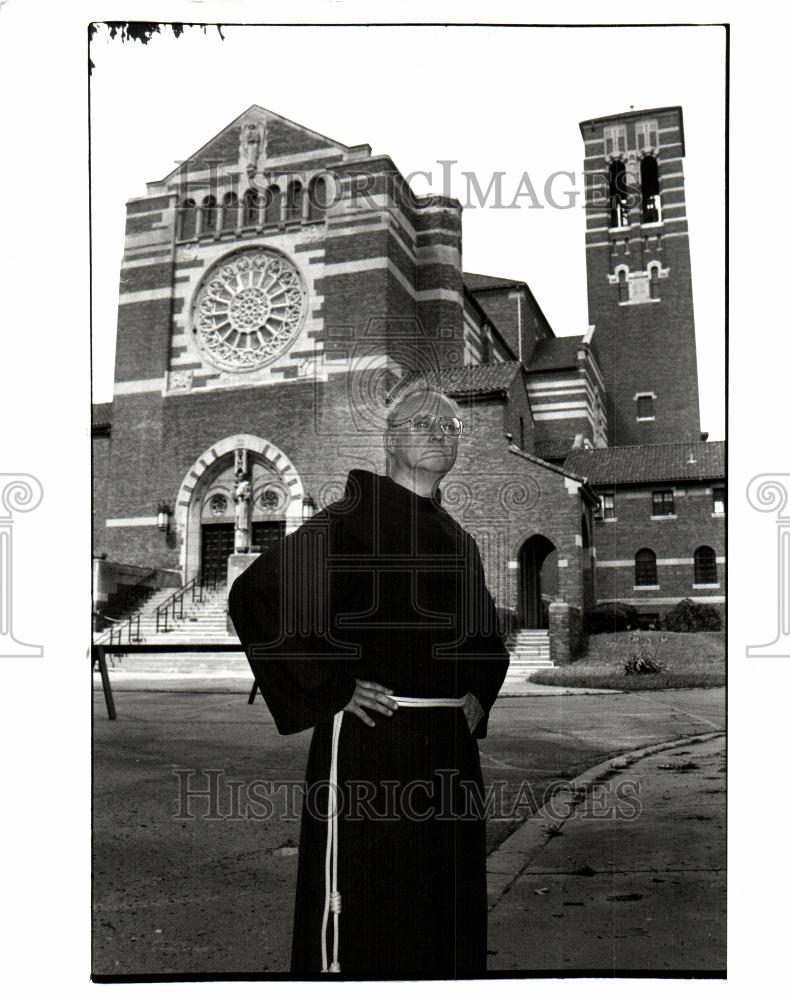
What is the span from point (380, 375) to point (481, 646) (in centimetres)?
152

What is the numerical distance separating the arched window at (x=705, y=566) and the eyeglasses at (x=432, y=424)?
1472 millimetres

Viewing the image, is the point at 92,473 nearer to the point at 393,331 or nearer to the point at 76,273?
the point at 76,273

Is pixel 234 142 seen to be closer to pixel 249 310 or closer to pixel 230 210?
pixel 230 210

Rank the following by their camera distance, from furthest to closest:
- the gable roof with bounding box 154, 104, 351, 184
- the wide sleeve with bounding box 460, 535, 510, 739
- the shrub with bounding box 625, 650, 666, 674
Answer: the gable roof with bounding box 154, 104, 351, 184 < the shrub with bounding box 625, 650, 666, 674 < the wide sleeve with bounding box 460, 535, 510, 739

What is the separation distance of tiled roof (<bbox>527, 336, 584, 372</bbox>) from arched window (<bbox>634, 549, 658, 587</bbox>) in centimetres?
124

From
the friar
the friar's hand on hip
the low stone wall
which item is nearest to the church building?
the low stone wall

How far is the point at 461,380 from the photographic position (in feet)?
15.4

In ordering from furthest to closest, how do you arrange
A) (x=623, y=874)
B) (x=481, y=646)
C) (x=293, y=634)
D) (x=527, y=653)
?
(x=527, y=653) → (x=623, y=874) → (x=481, y=646) → (x=293, y=634)

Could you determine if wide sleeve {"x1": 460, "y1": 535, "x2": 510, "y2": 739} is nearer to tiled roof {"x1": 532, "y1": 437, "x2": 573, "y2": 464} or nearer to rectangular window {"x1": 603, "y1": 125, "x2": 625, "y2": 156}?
tiled roof {"x1": 532, "y1": 437, "x2": 573, "y2": 464}

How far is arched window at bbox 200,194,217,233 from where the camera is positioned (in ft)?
16.9

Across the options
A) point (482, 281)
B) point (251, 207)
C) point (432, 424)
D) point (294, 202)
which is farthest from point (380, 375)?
point (251, 207)

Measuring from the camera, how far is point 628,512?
499cm

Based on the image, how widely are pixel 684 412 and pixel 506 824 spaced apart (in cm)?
243
